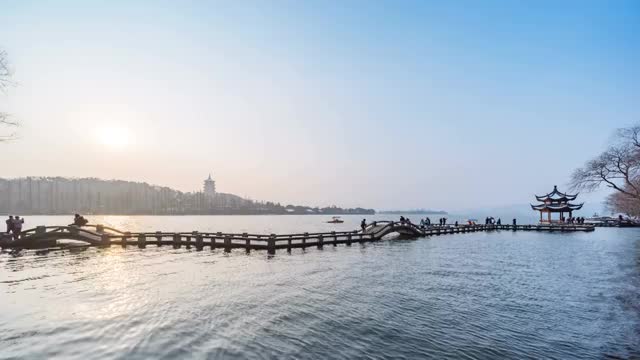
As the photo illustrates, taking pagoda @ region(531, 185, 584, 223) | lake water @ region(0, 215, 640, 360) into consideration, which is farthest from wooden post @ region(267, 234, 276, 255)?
pagoda @ region(531, 185, 584, 223)

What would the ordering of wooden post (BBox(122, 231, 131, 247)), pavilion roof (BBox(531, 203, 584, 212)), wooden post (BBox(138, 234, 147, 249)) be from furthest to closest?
1. pavilion roof (BBox(531, 203, 584, 212))
2. wooden post (BBox(122, 231, 131, 247))
3. wooden post (BBox(138, 234, 147, 249))

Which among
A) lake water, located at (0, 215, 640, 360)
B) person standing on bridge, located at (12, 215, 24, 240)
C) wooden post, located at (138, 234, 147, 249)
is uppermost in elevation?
person standing on bridge, located at (12, 215, 24, 240)

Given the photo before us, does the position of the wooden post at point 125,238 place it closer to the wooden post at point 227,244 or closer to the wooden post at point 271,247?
the wooden post at point 227,244

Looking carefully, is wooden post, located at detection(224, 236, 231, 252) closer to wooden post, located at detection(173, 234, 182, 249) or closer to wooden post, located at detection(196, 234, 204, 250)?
wooden post, located at detection(196, 234, 204, 250)

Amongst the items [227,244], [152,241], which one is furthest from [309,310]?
[152,241]

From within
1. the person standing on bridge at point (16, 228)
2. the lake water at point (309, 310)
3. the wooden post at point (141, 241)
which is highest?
the person standing on bridge at point (16, 228)

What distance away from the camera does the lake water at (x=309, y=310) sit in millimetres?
11117

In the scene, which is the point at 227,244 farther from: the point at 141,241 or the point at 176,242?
the point at 141,241

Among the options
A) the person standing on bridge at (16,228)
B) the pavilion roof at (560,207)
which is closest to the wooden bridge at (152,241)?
the person standing on bridge at (16,228)

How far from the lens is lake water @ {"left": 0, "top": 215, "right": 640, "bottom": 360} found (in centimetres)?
1112

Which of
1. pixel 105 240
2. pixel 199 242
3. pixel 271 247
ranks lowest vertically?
pixel 271 247

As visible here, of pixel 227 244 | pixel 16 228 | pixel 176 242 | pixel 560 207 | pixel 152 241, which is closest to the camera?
pixel 227 244

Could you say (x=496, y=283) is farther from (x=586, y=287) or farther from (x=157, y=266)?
(x=157, y=266)

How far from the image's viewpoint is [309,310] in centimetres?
1512
